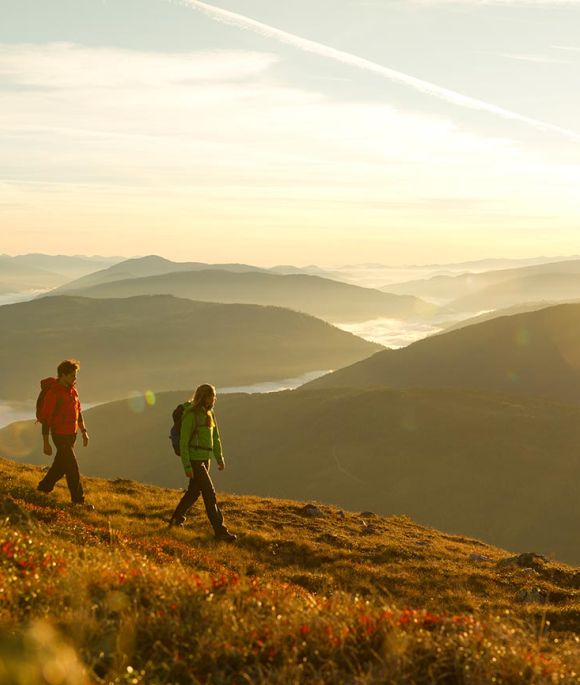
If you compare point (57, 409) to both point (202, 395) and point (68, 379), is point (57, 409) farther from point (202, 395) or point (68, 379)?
point (202, 395)

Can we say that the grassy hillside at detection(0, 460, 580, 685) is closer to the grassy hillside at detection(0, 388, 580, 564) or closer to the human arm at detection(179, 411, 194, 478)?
the human arm at detection(179, 411, 194, 478)

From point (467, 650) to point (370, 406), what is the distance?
122454mm

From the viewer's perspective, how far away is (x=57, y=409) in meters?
14.4

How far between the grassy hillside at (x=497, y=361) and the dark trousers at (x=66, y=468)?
5754 inches

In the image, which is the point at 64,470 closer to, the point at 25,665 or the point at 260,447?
the point at 25,665

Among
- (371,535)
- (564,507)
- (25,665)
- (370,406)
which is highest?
(25,665)

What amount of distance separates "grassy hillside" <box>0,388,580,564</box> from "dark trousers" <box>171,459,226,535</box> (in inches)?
2581

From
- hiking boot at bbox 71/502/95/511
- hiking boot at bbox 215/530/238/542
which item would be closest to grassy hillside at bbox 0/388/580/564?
hiking boot at bbox 215/530/238/542

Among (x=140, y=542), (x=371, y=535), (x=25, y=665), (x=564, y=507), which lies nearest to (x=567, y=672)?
(x=25, y=665)

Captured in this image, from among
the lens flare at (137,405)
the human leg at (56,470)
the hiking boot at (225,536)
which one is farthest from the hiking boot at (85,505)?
the lens flare at (137,405)

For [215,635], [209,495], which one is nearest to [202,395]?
[209,495]

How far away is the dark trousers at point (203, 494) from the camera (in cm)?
1351

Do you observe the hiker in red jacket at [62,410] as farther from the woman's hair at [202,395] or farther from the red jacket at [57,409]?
the woman's hair at [202,395]

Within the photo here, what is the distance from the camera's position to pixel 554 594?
13867mm
